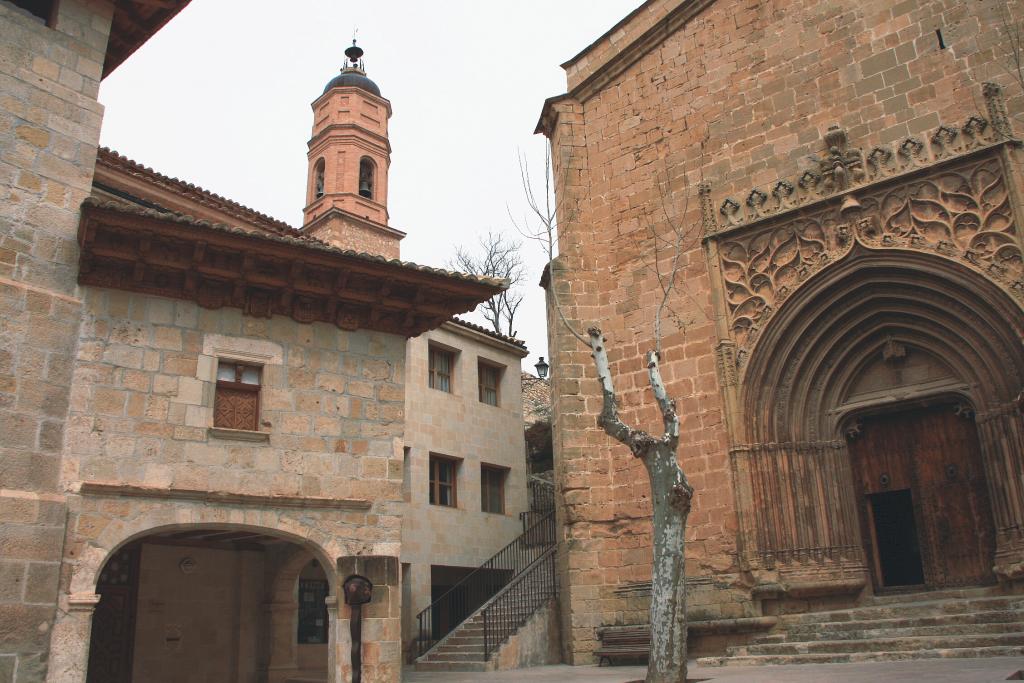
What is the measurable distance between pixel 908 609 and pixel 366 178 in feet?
77.0

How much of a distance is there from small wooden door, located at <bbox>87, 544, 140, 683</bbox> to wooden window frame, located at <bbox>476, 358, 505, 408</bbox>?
416 inches

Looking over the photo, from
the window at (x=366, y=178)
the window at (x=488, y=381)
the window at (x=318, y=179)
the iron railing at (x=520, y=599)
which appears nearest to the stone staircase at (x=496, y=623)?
the iron railing at (x=520, y=599)

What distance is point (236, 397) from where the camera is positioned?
9.70 meters

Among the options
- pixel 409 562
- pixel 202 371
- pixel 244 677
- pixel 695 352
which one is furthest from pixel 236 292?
pixel 409 562

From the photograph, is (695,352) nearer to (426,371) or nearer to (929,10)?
(929,10)

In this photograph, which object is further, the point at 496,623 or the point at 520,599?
the point at 520,599

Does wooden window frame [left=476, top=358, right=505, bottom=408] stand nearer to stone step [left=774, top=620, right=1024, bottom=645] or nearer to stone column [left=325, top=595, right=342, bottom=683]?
stone step [left=774, top=620, right=1024, bottom=645]

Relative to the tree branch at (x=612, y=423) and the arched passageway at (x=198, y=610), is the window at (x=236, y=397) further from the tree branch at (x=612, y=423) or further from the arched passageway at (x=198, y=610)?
the tree branch at (x=612, y=423)

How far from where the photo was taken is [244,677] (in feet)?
39.5

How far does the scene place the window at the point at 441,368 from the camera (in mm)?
19922

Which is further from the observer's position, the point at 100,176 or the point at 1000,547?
the point at 100,176

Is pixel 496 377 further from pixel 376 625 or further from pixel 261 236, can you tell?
pixel 261 236

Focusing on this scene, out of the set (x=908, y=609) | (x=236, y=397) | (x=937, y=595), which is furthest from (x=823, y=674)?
(x=236, y=397)

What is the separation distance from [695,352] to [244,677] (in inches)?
320
